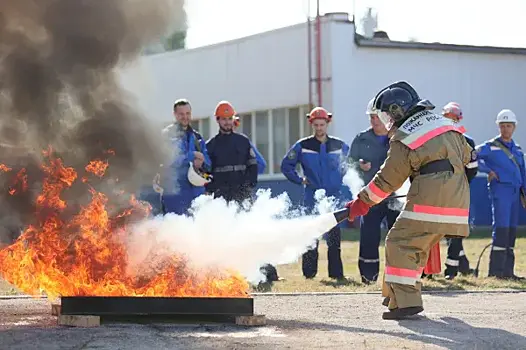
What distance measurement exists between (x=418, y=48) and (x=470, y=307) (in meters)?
16.7

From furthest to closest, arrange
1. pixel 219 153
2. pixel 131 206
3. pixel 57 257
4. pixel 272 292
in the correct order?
pixel 219 153 → pixel 272 292 → pixel 131 206 → pixel 57 257

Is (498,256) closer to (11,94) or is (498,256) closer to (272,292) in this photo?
(272,292)

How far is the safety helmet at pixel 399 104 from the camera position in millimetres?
8648

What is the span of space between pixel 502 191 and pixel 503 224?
419 millimetres

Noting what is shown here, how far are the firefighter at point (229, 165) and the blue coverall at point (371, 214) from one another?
3.62 feet

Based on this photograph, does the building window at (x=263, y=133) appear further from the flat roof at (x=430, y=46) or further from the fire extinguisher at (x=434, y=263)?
the fire extinguisher at (x=434, y=263)

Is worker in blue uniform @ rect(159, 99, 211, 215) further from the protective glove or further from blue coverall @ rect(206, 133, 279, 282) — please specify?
the protective glove

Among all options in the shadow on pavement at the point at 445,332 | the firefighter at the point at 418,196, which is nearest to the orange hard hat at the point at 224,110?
the firefighter at the point at 418,196

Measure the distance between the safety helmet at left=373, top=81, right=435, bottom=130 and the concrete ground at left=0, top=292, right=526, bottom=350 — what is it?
1700 mm

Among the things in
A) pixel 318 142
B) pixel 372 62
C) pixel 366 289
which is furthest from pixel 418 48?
pixel 366 289

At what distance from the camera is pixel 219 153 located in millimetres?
12359

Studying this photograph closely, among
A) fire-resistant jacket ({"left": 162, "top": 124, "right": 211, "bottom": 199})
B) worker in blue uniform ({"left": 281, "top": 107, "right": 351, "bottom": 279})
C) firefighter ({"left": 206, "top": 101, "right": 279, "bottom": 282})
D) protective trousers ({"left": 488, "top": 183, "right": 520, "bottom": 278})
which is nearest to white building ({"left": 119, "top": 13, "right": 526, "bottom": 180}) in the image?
worker in blue uniform ({"left": 281, "top": 107, "right": 351, "bottom": 279})

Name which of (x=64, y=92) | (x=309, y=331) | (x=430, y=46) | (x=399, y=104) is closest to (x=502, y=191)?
(x=399, y=104)

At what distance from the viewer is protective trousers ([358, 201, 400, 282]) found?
39.8 feet
